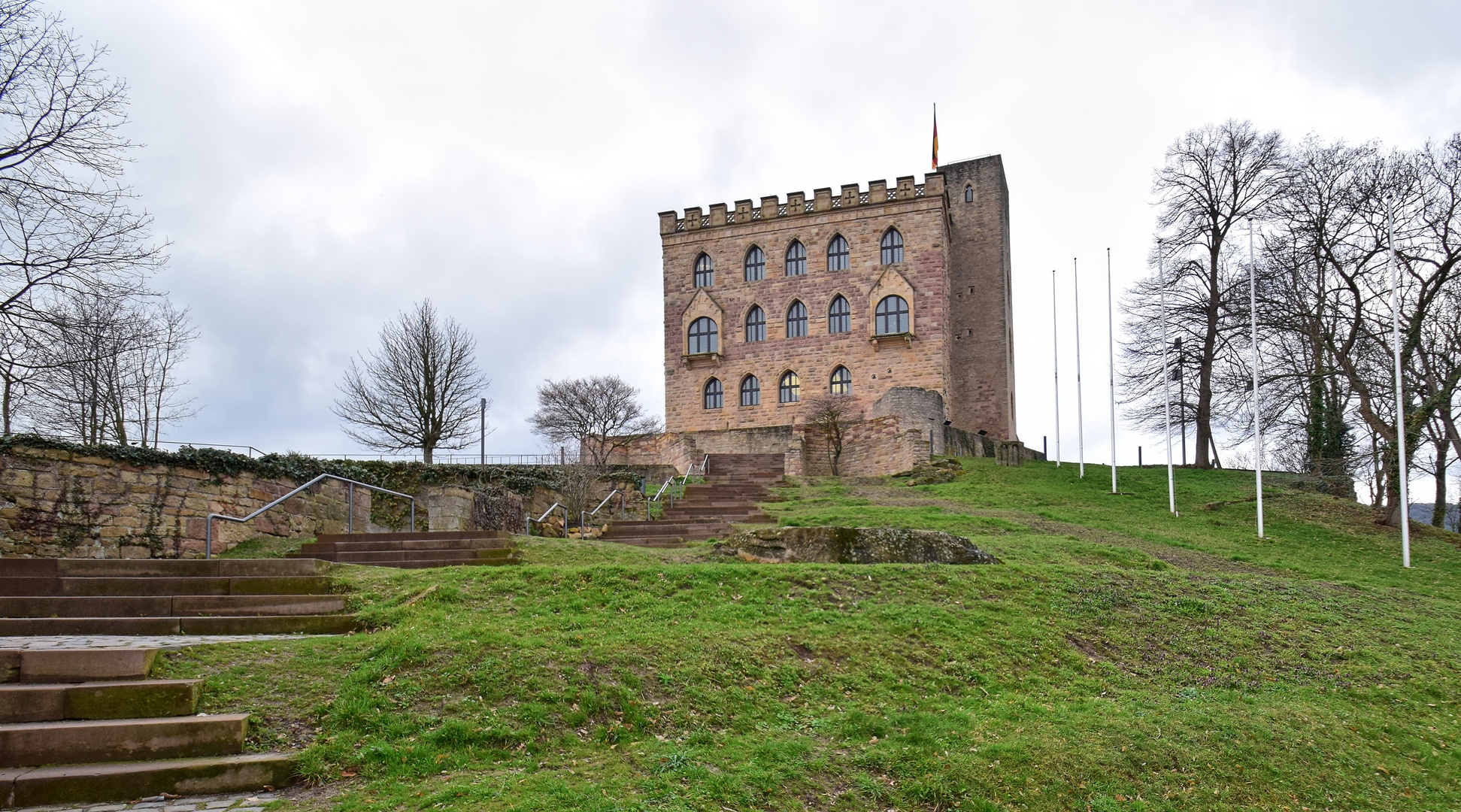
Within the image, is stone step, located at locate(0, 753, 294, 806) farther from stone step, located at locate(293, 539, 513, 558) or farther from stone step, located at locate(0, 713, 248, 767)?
stone step, located at locate(293, 539, 513, 558)

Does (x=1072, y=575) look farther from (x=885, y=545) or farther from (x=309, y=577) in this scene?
(x=309, y=577)

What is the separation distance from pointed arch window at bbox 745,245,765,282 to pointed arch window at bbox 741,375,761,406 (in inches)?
175

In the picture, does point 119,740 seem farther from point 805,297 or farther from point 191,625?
point 805,297

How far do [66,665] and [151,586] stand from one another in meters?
3.25

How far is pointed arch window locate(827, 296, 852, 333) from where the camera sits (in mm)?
40156

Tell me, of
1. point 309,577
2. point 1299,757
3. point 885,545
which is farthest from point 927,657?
point 309,577

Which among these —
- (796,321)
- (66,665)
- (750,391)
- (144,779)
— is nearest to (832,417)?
(750,391)

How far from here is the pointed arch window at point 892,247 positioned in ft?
131

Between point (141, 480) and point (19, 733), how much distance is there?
30.8 ft

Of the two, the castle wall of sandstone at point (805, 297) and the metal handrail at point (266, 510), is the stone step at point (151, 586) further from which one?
the castle wall of sandstone at point (805, 297)

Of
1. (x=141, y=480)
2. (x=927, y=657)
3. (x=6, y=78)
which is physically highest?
(x=6, y=78)

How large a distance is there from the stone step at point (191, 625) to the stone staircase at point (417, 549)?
3837mm

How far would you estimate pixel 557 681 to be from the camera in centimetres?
770

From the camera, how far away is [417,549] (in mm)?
14406
